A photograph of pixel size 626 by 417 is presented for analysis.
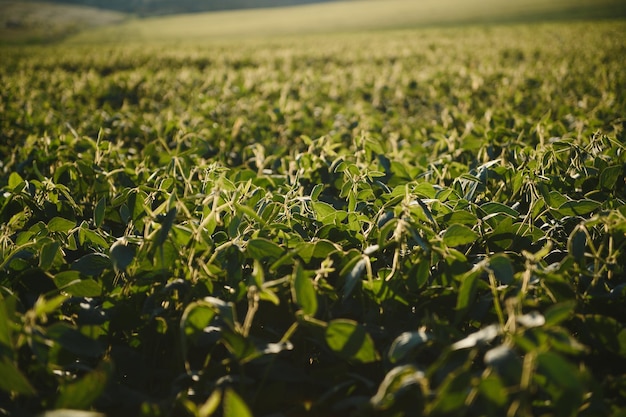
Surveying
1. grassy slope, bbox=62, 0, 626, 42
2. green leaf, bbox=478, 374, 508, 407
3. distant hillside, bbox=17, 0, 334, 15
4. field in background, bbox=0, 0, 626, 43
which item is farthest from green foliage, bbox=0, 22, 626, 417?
distant hillside, bbox=17, 0, 334, 15

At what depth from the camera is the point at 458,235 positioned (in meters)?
1.18

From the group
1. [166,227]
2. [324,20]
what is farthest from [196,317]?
[324,20]

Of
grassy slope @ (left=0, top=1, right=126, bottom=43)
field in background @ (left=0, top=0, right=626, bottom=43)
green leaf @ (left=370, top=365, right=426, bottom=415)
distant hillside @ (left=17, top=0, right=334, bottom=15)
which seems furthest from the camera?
distant hillside @ (left=17, top=0, right=334, bottom=15)

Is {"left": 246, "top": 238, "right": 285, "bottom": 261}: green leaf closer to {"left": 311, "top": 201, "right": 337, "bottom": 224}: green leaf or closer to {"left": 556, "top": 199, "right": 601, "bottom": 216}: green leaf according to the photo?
{"left": 311, "top": 201, "right": 337, "bottom": 224}: green leaf

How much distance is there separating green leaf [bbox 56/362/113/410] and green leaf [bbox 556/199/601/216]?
1222 millimetres

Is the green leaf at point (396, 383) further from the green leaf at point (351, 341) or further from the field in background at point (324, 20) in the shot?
the field in background at point (324, 20)

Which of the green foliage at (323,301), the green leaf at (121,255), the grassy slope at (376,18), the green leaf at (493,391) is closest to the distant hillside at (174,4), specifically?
the grassy slope at (376,18)

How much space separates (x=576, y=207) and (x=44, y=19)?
170ft

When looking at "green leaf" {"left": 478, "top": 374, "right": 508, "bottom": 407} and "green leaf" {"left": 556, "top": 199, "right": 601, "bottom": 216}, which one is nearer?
"green leaf" {"left": 478, "top": 374, "right": 508, "bottom": 407}

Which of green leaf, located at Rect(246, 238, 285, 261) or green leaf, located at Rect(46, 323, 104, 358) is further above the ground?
green leaf, located at Rect(246, 238, 285, 261)

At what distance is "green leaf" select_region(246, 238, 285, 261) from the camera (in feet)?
3.67

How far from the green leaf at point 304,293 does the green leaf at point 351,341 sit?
2.2 inches

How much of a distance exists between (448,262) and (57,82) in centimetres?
668

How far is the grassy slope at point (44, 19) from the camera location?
3291cm
